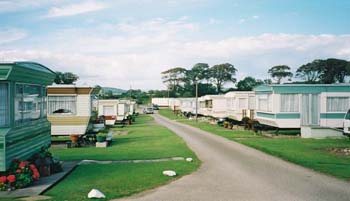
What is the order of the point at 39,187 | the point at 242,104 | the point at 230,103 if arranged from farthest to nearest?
the point at 230,103 → the point at 242,104 → the point at 39,187

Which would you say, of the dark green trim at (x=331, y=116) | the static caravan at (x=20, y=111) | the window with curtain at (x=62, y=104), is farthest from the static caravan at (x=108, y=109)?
the static caravan at (x=20, y=111)

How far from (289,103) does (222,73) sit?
7274 centimetres

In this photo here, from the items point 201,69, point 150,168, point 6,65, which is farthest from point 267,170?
point 201,69

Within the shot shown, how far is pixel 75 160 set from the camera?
15.9 metres

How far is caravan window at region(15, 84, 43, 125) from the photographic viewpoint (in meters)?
11.6

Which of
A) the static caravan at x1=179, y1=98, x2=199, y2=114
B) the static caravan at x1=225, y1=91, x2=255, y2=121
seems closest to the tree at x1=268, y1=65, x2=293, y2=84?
the static caravan at x1=179, y1=98, x2=199, y2=114

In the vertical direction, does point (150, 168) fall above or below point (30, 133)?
below

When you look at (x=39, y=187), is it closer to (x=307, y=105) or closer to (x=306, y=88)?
(x=307, y=105)

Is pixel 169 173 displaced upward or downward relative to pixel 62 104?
downward

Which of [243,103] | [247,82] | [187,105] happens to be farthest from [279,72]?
[243,103]

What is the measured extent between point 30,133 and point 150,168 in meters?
3.85

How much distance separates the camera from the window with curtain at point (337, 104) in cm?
2700

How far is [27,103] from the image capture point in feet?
40.9

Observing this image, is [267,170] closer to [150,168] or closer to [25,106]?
[150,168]
